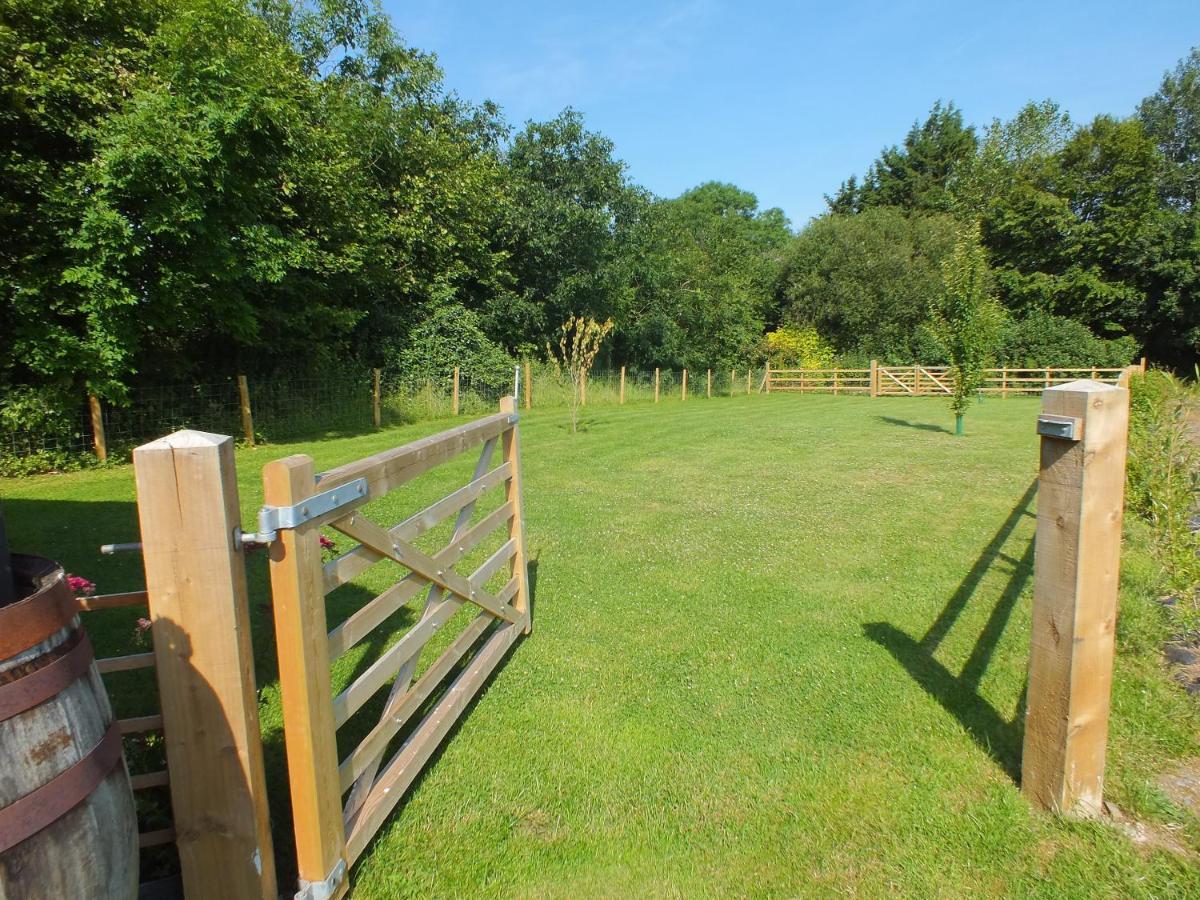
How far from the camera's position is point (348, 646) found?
209cm

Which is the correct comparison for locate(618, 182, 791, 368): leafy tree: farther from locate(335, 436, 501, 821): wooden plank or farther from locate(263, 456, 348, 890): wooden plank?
locate(263, 456, 348, 890): wooden plank

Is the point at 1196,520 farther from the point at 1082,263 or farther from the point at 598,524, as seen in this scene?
the point at 1082,263

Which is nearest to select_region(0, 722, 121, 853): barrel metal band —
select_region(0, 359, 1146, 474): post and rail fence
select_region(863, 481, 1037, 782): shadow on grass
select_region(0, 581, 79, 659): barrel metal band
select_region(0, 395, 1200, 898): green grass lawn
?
select_region(0, 581, 79, 659): barrel metal band

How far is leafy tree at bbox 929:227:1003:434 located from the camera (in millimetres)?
14367

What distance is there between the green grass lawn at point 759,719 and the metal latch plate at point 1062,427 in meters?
1.34

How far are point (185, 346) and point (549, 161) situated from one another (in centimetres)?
1416

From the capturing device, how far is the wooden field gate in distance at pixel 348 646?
1.80 meters

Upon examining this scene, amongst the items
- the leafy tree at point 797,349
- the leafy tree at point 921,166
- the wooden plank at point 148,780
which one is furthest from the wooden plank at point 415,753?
the leafy tree at point 921,166

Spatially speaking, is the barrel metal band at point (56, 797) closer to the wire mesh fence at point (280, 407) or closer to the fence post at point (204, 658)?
the fence post at point (204, 658)

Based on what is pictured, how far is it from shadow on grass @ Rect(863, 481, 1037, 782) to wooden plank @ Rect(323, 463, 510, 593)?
2.41m

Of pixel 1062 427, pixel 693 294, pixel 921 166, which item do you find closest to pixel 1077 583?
pixel 1062 427

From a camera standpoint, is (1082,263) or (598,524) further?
(1082,263)

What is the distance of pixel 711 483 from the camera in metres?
9.00

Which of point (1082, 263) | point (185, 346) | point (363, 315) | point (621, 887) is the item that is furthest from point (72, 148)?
point (1082, 263)
